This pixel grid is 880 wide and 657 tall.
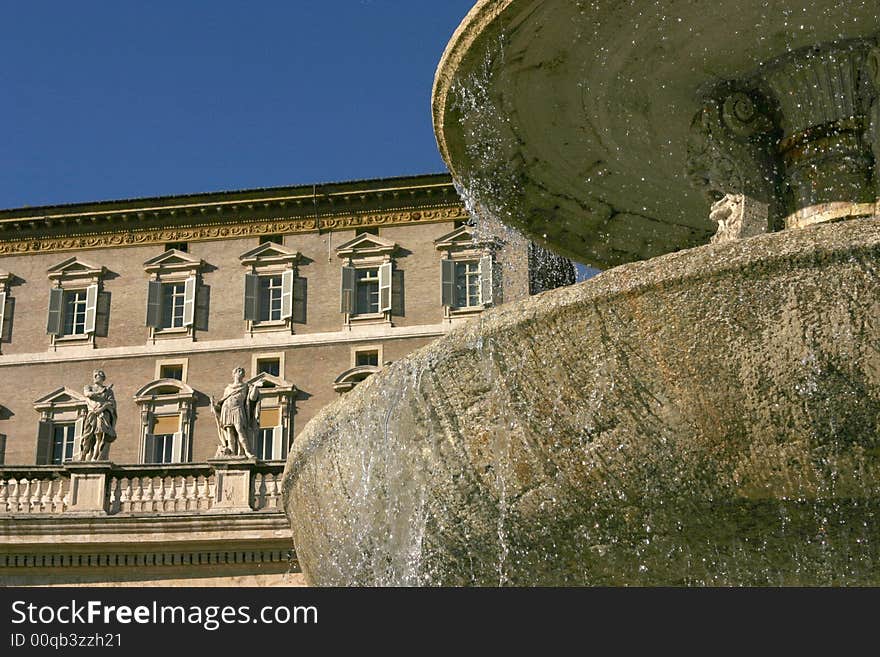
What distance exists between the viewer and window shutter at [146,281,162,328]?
141ft

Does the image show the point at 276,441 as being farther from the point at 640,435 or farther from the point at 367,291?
the point at 640,435

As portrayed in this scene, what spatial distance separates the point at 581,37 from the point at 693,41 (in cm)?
56

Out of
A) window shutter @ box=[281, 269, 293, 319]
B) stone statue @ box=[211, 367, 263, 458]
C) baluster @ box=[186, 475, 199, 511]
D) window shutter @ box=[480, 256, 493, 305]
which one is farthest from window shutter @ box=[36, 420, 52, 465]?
baluster @ box=[186, 475, 199, 511]

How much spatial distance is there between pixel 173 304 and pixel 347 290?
14.9 feet

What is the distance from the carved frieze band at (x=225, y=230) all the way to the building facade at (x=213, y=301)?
37mm

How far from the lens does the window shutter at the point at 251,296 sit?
4266cm

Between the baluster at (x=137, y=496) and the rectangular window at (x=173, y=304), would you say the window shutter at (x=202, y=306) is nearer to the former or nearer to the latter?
the rectangular window at (x=173, y=304)

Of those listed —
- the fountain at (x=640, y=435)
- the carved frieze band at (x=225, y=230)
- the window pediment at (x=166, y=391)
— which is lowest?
the fountain at (x=640, y=435)

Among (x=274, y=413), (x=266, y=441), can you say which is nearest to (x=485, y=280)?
(x=274, y=413)

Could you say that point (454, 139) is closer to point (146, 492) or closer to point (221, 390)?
point (146, 492)

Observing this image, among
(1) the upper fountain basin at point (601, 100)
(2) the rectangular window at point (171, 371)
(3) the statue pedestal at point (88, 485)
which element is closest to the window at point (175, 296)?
(2) the rectangular window at point (171, 371)

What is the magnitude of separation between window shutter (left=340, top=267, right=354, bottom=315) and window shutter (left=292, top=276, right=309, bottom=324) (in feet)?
3.25

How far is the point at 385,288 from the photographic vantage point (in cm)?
4222

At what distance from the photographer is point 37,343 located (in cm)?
4356
